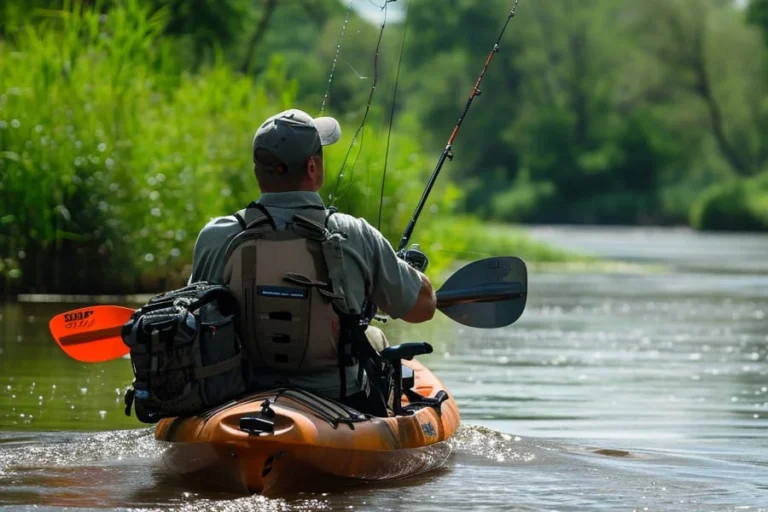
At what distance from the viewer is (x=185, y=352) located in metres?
6.04

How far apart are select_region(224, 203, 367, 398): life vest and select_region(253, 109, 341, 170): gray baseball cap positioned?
19 centimetres

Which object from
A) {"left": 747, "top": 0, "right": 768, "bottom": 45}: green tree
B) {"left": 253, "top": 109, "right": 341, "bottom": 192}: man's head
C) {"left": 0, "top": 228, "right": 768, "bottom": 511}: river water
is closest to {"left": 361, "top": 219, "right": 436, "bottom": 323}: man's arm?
{"left": 253, "top": 109, "right": 341, "bottom": 192}: man's head

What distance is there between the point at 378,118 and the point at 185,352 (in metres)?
19.5

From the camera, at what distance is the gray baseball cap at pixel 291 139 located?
6277 millimetres

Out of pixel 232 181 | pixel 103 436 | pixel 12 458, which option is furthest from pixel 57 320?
pixel 232 181

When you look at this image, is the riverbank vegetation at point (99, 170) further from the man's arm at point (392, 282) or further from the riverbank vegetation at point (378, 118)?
the man's arm at point (392, 282)

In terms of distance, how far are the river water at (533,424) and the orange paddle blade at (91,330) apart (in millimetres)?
474

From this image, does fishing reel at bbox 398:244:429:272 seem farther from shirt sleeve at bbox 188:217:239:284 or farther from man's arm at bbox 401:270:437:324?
shirt sleeve at bbox 188:217:239:284

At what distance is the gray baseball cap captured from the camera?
628cm

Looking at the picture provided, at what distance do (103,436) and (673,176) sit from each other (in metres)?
64.9

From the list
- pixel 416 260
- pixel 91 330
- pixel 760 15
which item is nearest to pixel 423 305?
pixel 416 260

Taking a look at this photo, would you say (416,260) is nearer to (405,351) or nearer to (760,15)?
(405,351)

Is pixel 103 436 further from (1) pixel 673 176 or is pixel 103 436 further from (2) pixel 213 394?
(1) pixel 673 176

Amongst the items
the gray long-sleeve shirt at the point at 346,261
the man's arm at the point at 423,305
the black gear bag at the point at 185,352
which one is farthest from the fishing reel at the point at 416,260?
the black gear bag at the point at 185,352
